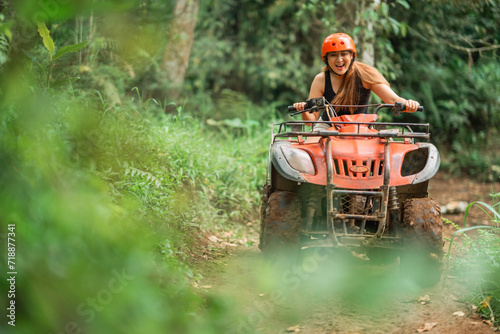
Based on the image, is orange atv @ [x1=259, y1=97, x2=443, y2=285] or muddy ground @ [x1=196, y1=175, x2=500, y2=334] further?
orange atv @ [x1=259, y1=97, x2=443, y2=285]

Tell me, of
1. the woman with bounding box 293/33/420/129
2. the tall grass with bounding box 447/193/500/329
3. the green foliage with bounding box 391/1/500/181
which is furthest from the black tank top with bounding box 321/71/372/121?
the green foliage with bounding box 391/1/500/181

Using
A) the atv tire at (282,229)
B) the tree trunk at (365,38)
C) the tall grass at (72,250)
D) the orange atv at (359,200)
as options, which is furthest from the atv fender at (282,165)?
the tree trunk at (365,38)

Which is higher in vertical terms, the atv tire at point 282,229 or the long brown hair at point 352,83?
the long brown hair at point 352,83

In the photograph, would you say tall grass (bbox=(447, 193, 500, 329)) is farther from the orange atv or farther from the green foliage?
the green foliage

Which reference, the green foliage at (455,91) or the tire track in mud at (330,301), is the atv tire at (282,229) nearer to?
the tire track in mud at (330,301)

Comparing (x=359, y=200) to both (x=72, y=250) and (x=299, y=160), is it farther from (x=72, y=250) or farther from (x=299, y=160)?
(x=72, y=250)

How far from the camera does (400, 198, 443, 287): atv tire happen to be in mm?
3822

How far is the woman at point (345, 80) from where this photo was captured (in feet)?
15.3

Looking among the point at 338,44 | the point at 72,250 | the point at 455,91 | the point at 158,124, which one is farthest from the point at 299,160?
the point at 455,91

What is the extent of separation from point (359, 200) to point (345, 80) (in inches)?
51.0

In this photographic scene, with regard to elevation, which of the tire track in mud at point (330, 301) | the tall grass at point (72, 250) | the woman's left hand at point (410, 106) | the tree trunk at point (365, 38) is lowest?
the tire track in mud at point (330, 301)

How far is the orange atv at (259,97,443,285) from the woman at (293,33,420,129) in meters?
0.60

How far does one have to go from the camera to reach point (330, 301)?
12.0 ft

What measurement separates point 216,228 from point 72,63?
281cm
